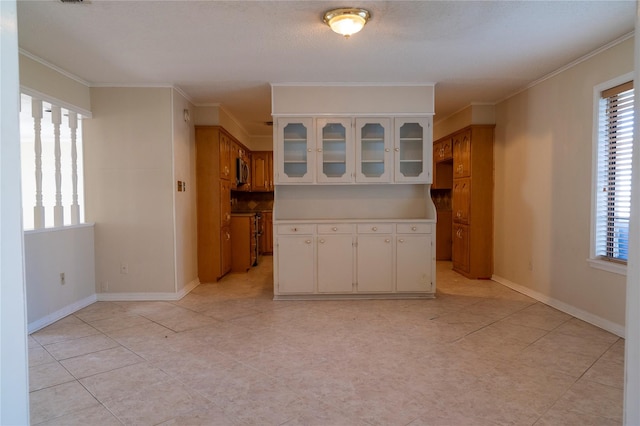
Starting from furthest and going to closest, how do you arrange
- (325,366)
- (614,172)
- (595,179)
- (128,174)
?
(128,174) → (595,179) → (614,172) → (325,366)

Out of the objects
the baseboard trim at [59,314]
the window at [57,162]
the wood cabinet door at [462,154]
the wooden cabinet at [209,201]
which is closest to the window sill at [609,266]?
the wood cabinet door at [462,154]

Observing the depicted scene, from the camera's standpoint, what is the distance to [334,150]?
4348 millimetres

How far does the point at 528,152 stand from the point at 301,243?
2953 mm

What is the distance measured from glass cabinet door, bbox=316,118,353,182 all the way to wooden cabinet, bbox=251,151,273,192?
3.40m

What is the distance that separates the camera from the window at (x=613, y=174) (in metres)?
3.07

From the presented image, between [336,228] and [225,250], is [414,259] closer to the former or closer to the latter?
[336,228]

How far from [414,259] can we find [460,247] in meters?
1.65

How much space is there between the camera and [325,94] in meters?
4.24

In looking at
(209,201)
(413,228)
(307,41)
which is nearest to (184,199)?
(209,201)

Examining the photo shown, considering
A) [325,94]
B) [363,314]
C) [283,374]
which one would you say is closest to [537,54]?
[325,94]

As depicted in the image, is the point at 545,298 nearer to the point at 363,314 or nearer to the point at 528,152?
the point at 528,152

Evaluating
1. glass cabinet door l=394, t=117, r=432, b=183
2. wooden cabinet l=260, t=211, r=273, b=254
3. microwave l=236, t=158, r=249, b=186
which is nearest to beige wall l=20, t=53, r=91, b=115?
microwave l=236, t=158, r=249, b=186

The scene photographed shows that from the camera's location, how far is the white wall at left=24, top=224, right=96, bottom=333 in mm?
3262

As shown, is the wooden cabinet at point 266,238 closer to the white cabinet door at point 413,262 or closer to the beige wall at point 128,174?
the beige wall at point 128,174
